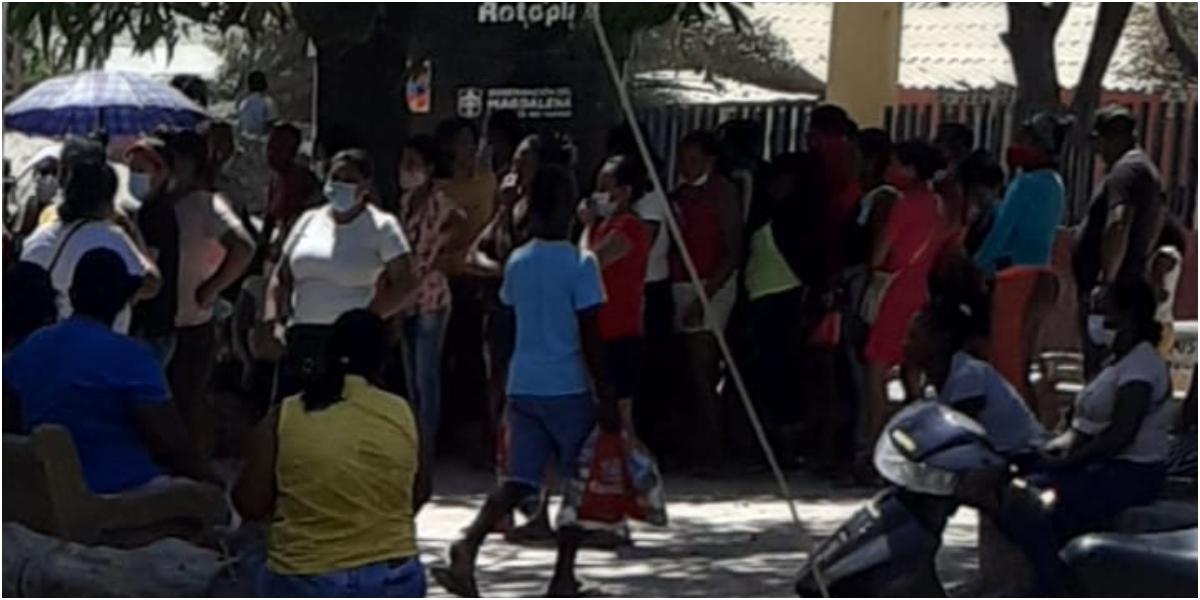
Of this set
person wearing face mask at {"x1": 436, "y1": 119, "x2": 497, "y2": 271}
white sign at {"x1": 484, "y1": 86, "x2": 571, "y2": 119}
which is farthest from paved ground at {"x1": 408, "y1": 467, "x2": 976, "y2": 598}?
white sign at {"x1": 484, "y1": 86, "x2": 571, "y2": 119}

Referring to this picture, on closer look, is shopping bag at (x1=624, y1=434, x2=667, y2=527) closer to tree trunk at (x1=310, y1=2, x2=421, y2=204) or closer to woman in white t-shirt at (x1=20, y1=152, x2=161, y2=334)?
woman in white t-shirt at (x1=20, y1=152, x2=161, y2=334)

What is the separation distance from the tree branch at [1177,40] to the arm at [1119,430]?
41.5 ft

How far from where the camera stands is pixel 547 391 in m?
8.18

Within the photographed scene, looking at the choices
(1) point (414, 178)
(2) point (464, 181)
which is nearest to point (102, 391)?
(1) point (414, 178)

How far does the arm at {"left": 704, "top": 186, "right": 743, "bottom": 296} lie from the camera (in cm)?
1093

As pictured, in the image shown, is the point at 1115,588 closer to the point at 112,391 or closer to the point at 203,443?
the point at 112,391

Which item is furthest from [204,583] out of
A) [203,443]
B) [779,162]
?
[779,162]

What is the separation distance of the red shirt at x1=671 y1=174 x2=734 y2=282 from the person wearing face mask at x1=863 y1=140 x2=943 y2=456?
0.71m

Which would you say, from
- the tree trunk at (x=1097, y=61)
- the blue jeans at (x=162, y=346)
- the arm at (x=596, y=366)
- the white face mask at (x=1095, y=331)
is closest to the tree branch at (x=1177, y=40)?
the tree trunk at (x=1097, y=61)

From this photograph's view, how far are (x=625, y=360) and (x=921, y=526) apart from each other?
100 inches

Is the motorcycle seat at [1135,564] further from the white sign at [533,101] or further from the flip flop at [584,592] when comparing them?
the white sign at [533,101]

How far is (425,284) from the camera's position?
10.6m

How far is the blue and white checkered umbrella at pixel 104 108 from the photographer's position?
19.5m

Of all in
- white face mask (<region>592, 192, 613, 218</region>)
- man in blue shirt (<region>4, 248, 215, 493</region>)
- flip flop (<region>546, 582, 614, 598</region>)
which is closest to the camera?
man in blue shirt (<region>4, 248, 215, 493</region>)
